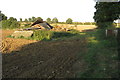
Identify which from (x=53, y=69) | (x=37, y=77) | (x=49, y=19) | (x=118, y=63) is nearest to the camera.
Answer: (x=37, y=77)

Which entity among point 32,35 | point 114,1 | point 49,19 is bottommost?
point 32,35

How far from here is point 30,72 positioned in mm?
4246

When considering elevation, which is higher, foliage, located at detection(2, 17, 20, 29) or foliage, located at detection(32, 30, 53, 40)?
foliage, located at detection(2, 17, 20, 29)

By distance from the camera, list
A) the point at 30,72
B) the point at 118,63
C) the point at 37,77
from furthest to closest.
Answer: the point at 118,63
the point at 30,72
the point at 37,77

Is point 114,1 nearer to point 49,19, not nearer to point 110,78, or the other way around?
point 110,78

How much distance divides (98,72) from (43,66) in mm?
2438

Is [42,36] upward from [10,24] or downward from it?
downward

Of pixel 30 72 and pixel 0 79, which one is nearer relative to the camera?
pixel 0 79

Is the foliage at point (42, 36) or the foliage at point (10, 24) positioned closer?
the foliage at point (42, 36)

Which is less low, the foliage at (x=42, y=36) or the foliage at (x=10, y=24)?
the foliage at (x=10, y=24)

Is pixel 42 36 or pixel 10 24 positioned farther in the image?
pixel 10 24

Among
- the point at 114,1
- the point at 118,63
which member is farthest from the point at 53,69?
the point at 114,1

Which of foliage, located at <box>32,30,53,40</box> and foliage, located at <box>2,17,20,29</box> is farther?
foliage, located at <box>2,17,20,29</box>

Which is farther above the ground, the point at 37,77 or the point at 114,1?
the point at 114,1
